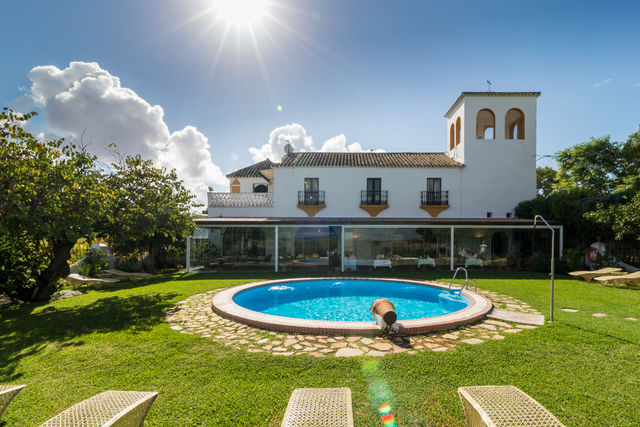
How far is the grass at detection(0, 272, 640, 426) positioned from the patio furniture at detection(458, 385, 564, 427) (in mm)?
500

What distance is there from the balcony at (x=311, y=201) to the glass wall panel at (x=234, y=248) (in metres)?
5.42

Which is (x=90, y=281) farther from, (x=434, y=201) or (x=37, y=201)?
(x=434, y=201)

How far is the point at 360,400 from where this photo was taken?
3240 mm

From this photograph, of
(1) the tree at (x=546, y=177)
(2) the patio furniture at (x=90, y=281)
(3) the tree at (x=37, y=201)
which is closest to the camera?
(3) the tree at (x=37, y=201)

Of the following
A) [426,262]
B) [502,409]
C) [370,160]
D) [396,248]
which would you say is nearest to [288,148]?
[370,160]

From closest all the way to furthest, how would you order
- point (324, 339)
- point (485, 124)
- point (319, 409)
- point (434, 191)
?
point (319, 409), point (324, 339), point (434, 191), point (485, 124)

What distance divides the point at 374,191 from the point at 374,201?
728 mm

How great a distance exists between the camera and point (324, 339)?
17.1 feet

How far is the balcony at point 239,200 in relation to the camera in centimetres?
2061

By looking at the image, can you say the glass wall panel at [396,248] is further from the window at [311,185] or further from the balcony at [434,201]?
the window at [311,185]

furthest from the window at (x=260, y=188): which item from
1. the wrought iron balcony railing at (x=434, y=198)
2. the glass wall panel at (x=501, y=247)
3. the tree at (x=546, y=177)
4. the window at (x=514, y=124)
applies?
the tree at (x=546, y=177)

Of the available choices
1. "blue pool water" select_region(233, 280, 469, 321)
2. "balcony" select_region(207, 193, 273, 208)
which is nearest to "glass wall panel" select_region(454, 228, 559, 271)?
"blue pool water" select_region(233, 280, 469, 321)

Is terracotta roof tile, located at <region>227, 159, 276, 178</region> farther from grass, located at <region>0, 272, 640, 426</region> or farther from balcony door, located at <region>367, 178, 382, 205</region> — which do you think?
grass, located at <region>0, 272, 640, 426</region>

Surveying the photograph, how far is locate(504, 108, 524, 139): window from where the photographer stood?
834 inches
